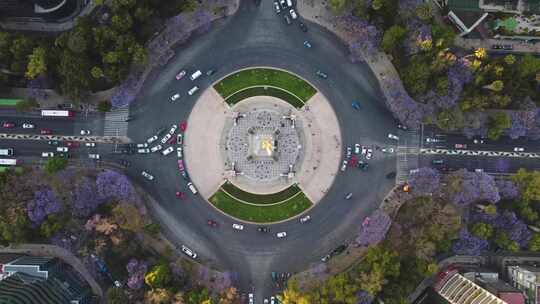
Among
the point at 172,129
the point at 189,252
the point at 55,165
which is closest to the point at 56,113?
the point at 55,165

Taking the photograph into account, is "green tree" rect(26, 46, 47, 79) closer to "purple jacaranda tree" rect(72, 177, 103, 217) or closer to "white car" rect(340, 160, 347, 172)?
"purple jacaranda tree" rect(72, 177, 103, 217)

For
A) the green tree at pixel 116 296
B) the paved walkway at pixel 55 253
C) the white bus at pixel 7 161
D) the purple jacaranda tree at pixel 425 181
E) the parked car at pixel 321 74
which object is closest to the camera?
the green tree at pixel 116 296

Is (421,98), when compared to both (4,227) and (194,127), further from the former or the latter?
(4,227)

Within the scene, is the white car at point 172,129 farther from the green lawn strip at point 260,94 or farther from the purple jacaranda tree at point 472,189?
the purple jacaranda tree at point 472,189

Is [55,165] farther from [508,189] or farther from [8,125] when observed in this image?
[508,189]

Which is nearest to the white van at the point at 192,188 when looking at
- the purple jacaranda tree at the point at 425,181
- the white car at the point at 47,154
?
the white car at the point at 47,154

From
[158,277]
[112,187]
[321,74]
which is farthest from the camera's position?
[321,74]

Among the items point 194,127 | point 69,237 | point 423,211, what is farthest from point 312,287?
point 69,237
